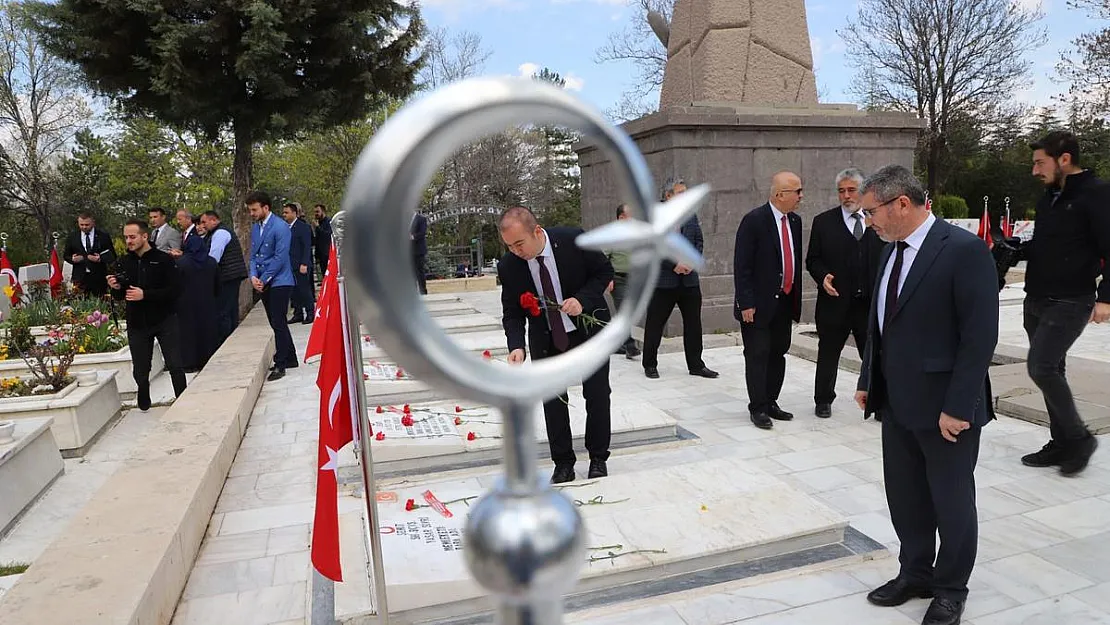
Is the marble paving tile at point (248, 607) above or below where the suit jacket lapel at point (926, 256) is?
below

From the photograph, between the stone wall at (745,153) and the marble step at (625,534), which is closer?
the marble step at (625,534)

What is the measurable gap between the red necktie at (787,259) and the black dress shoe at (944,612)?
3.15 metres

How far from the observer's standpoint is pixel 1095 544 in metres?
3.73

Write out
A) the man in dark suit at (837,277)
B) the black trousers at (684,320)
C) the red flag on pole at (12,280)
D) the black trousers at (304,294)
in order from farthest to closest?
the black trousers at (304,294) → the red flag on pole at (12,280) → the black trousers at (684,320) → the man in dark suit at (837,277)

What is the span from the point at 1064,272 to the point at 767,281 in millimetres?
1935

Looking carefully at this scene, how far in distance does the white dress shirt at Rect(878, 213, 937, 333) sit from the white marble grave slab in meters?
2.39

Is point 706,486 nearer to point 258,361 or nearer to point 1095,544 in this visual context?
point 1095,544

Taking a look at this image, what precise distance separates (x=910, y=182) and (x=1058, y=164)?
1969 mm

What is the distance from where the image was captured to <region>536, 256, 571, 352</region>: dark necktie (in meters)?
4.19

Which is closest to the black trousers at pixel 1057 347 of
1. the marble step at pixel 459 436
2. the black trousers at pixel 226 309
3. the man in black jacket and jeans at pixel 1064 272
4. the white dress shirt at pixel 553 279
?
the man in black jacket and jeans at pixel 1064 272

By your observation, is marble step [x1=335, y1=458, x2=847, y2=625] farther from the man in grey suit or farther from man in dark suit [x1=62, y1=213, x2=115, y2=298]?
man in dark suit [x1=62, y1=213, x2=115, y2=298]

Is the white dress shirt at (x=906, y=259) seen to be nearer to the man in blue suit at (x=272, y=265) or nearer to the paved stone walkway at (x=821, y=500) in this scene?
the paved stone walkway at (x=821, y=500)

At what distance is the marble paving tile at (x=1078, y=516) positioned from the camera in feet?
12.8

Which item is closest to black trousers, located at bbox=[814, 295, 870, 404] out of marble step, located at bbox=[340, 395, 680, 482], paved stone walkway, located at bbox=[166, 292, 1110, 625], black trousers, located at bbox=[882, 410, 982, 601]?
paved stone walkway, located at bbox=[166, 292, 1110, 625]
